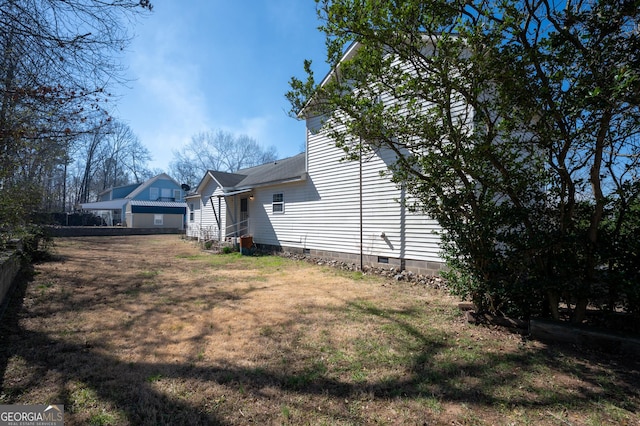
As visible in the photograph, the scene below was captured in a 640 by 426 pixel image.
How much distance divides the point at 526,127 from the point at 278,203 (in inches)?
416

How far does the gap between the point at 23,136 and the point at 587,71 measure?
7543 mm

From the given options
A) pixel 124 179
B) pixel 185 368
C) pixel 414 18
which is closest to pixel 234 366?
pixel 185 368

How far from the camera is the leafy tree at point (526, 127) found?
3518mm

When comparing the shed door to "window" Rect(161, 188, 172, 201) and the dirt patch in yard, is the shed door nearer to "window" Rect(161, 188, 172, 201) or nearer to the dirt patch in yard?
the dirt patch in yard

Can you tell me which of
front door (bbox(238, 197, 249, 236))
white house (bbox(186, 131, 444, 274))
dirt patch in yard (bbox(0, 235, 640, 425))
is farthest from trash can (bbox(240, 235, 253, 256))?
dirt patch in yard (bbox(0, 235, 640, 425))

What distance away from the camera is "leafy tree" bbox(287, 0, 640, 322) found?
352 cm

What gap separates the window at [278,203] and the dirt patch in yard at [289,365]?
7332 mm

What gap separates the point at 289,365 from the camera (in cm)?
347

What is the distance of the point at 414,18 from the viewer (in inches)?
156

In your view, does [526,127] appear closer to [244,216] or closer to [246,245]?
[246,245]

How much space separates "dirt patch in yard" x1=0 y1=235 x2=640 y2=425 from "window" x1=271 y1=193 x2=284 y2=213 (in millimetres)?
7332

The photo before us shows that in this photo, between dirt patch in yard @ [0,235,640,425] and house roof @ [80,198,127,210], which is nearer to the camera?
dirt patch in yard @ [0,235,640,425]

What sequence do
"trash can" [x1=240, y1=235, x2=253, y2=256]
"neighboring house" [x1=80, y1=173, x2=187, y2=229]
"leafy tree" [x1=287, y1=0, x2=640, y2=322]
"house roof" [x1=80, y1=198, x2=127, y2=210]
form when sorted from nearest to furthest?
"leafy tree" [x1=287, y1=0, x2=640, y2=322], "trash can" [x1=240, y1=235, x2=253, y2=256], "neighboring house" [x1=80, y1=173, x2=187, y2=229], "house roof" [x1=80, y1=198, x2=127, y2=210]

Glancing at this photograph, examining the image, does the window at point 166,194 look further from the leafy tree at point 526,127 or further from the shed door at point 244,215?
the leafy tree at point 526,127
